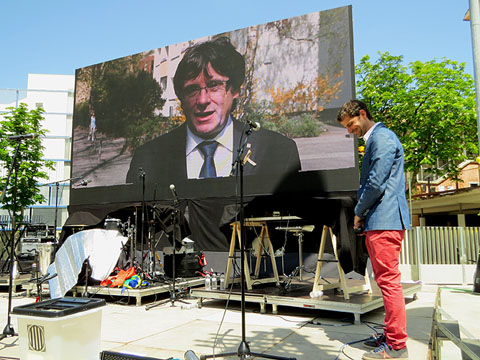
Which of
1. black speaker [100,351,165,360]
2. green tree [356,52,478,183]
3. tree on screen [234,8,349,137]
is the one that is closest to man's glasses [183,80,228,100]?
tree on screen [234,8,349,137]

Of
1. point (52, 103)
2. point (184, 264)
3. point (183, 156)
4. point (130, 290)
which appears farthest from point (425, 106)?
point (52, 103)

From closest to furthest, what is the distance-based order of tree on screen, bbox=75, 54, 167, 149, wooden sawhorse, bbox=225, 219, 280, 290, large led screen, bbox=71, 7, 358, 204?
wooden sawhorse, bbox=225, 219, 280, 290
large led screen, bbox=71, 7, 358, 204
tree on screen, bbox=75, 54, 167, 149

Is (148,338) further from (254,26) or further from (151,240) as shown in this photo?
Result: (254,26)

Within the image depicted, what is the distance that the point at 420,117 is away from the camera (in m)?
17.1

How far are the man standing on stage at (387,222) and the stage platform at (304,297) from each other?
159 cm

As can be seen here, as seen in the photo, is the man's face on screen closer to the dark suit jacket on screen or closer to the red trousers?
the dark suit jacket on screen

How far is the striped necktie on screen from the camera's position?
10016mm

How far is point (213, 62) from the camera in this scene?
34.4ft

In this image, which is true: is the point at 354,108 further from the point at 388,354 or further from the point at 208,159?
the point at 208,159

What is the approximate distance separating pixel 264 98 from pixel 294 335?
21.1 feet

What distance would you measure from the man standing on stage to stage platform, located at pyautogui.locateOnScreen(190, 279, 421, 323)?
1.59m

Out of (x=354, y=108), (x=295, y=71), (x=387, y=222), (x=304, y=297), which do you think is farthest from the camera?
(x=295, y=71)

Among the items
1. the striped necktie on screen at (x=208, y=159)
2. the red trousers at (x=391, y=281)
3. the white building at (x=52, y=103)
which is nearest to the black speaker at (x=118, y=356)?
the red trousers at (x=391, y=281)

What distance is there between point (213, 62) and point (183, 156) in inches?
99.6
